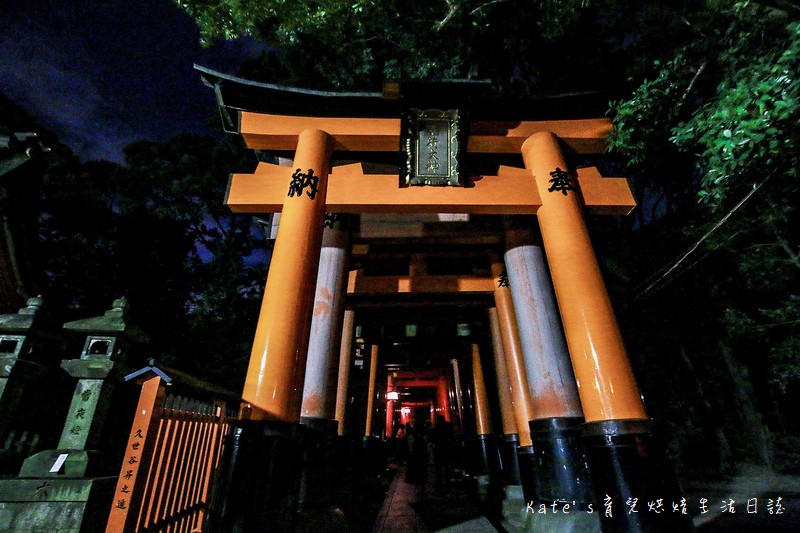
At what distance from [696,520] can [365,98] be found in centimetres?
761

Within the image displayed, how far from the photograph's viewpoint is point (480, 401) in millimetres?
11469

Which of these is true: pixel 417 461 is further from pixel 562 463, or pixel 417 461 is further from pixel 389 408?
pixel 389 408

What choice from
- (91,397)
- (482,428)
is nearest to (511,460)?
(482,428)

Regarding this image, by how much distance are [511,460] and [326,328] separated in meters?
4.82

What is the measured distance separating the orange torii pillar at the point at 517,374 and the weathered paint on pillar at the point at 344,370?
3.75m


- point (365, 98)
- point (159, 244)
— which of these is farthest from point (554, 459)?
point (159, 244)

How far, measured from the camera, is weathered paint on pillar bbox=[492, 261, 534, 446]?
6.88m

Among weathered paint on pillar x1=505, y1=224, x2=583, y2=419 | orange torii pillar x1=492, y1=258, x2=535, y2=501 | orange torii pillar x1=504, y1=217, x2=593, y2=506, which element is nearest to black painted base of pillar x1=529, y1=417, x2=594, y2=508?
orange torii pillar x1=504, y1=217, x2=593, y2=506

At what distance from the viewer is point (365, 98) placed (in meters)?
5.70

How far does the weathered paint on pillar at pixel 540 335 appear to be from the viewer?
5254mm

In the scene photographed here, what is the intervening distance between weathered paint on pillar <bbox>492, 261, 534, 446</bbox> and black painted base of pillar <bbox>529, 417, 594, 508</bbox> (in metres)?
1.25

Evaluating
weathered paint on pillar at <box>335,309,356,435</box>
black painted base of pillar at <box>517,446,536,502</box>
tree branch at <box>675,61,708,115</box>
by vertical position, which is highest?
tree branch at <box>675,61,708,115</box>

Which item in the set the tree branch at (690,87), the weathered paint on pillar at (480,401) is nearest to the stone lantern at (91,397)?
the tree branch at (690,87)

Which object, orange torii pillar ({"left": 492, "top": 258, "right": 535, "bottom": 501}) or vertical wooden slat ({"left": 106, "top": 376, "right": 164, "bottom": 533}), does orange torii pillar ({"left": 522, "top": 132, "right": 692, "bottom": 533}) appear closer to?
orange torii pillar ({"left": 492, "top": 258, "right": 535, "bottom": 501})
